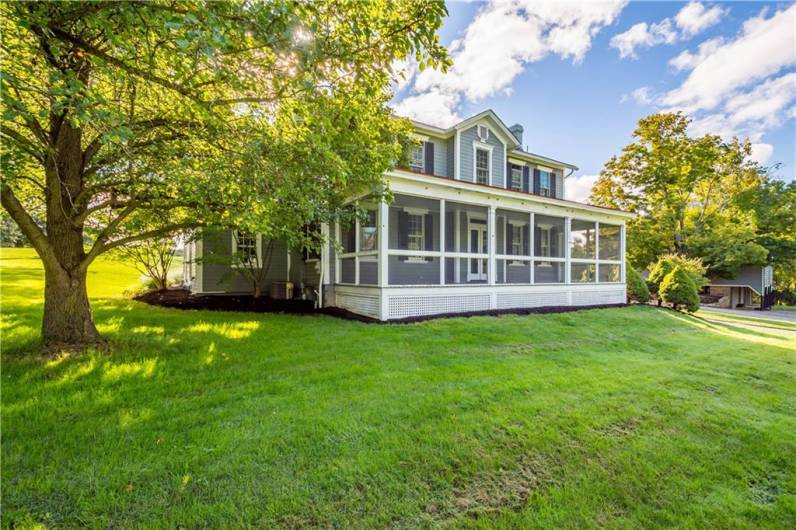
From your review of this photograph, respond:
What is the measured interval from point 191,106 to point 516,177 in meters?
14.9

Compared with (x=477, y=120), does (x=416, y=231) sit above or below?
below

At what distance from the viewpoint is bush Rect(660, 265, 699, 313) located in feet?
45.3

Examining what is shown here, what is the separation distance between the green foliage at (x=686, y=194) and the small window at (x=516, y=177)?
1360cm

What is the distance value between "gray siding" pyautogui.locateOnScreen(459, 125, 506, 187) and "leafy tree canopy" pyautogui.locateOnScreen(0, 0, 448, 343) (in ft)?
28.7

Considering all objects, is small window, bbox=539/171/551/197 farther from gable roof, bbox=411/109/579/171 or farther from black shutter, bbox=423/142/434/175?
black shutter, bbox=423/142/434/175

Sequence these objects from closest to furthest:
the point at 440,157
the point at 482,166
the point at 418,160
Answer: the point at 418,160
the point at 440,157
the point at 482,166

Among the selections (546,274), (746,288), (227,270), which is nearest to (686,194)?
(746,288)

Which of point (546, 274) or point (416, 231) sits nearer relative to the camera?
point (416, 231)

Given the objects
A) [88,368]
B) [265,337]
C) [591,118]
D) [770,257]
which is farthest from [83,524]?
[770,257]

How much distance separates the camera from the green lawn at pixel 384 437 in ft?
7.70

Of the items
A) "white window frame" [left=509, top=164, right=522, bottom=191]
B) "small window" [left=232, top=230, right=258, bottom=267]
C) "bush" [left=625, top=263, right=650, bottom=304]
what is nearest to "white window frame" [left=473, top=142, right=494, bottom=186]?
"white window frame" [left=509, top=164, right=522, bottom=191]

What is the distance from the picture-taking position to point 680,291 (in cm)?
1392

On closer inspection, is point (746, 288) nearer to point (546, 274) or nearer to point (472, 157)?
point (546, 274)

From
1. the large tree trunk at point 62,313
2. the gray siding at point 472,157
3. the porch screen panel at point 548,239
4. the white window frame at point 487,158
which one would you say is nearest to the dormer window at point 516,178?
the gray siding at point 472,157
